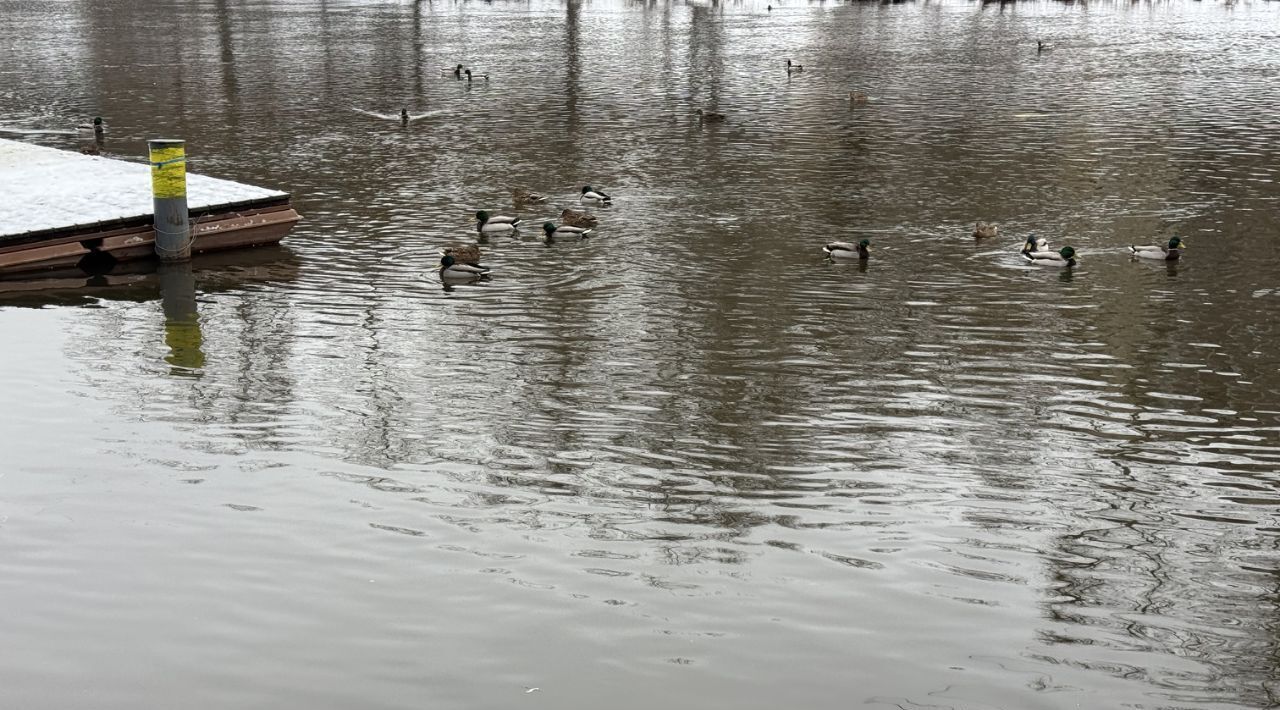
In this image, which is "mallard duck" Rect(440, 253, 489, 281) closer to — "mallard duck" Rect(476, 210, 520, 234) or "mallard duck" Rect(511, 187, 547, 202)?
"mallard duck" Rect(476, 210, 520, 234)

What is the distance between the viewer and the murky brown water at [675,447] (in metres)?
9.61

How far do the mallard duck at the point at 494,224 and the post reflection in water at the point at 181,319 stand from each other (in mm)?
5235

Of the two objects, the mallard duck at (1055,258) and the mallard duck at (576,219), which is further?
the mallard duck at (576,219)

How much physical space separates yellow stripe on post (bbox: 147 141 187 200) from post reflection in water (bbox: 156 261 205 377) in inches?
49.5

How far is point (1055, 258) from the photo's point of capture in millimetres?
22016

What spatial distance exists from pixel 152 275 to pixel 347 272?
3112 millimetres

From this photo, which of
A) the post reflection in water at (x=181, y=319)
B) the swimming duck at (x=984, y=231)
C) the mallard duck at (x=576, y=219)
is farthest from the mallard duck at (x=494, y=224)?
the swimming duck at (x=984, y=231)

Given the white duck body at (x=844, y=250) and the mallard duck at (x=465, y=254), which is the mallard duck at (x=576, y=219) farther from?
the white duck body at (x=844, y=250)

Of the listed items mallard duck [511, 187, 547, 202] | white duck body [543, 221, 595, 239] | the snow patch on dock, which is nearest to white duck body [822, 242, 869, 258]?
white duck body [543, 221, 595, 239]

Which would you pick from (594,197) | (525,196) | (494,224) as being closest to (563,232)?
(494,224)

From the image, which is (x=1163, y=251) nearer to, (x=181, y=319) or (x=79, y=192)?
(x=181, y=319)

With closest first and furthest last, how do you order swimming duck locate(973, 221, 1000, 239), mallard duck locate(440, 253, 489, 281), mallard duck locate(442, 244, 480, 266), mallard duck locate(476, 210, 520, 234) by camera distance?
mallard duck locate(440, 253, 489, 281), mallard duck locate(442, 244, 480, 266), swimming duck locate(973, 221, 1000, 239), mallard duck locate(476, 210, 520, 234)

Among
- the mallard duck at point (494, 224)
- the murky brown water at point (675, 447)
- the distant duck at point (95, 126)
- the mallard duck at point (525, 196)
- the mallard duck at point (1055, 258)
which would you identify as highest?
the distant duck at point (95, 126)

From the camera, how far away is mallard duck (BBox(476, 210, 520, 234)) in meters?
24.6
